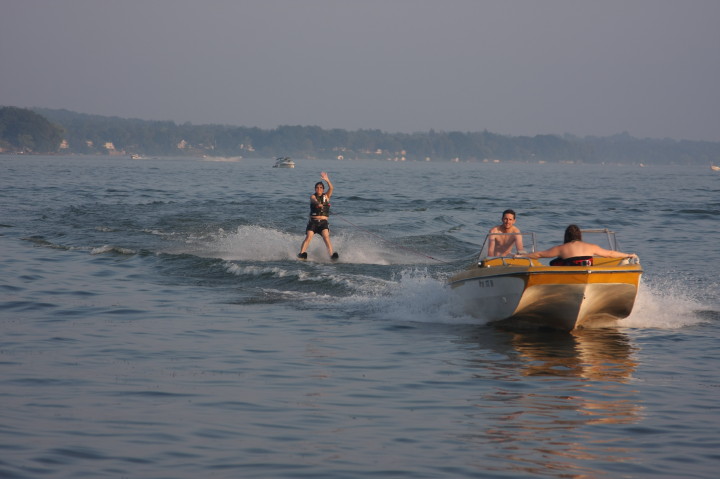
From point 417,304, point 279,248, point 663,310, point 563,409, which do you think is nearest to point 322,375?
point 563,409

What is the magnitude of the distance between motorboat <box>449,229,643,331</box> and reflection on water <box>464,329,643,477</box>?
1.94ft

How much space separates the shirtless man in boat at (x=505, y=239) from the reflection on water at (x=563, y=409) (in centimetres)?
210

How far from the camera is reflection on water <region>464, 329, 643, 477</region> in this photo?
7582mm

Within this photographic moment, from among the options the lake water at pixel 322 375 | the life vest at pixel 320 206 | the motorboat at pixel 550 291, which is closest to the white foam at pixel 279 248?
the lake water at pixel 322 375

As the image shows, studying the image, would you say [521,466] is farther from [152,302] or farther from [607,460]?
[152,302]

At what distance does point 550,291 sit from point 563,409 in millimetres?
4136

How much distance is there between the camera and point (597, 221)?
35781 millimetres

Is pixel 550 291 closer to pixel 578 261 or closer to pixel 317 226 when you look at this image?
pixel 578 261

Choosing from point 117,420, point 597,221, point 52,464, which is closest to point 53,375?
point 117,420

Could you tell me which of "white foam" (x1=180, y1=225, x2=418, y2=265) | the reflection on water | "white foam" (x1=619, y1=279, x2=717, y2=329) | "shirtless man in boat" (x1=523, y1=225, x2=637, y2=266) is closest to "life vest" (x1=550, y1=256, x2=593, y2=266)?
"shirtless man in boat" (x1=523, y1=225, x2=637, y2=266)

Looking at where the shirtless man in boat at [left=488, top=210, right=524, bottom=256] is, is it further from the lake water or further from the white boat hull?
the lake water

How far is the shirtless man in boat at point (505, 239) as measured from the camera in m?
14.6

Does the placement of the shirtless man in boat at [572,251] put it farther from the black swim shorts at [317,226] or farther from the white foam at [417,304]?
the black swim shorts at [317,226]

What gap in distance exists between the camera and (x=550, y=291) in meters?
13.1
